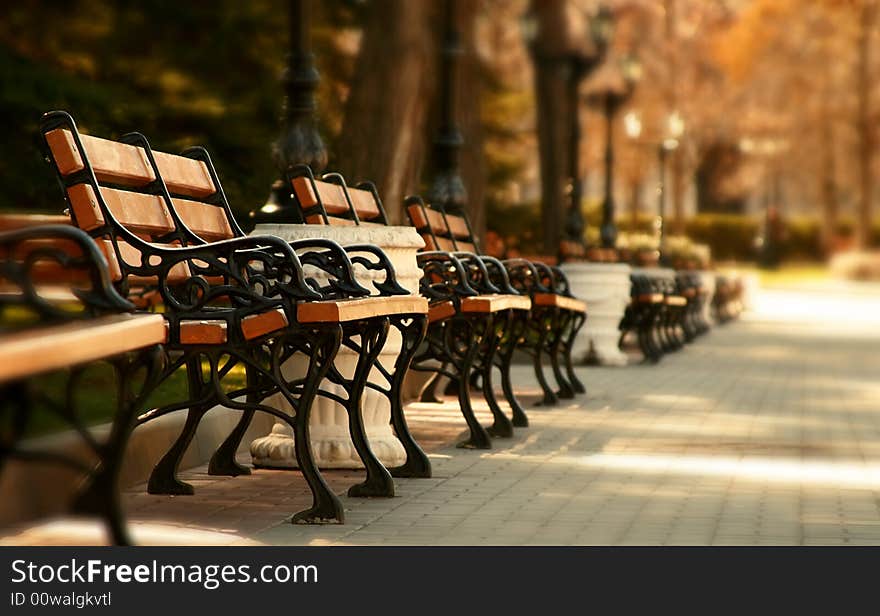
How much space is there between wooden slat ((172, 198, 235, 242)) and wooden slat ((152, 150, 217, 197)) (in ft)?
0.18

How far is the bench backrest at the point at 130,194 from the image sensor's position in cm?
631

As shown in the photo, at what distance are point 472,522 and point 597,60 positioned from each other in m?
19.4

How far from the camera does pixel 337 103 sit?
25625mm

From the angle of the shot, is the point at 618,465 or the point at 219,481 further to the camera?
the point at 618,465

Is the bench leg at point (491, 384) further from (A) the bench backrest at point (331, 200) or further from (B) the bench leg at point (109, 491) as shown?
(B) the bench leg at point (109, 491)

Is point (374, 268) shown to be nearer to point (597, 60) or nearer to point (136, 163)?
point (136, 163)

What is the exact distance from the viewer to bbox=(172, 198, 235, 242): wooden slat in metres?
7.67

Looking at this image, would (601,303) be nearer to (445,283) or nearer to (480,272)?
(480,272)

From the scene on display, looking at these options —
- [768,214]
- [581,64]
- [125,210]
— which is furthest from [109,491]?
[768,214]

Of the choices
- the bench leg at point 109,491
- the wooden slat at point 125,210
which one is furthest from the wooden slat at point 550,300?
the bench leg at point 109,491

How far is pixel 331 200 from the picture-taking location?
355 inches

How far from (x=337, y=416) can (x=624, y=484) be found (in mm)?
1262

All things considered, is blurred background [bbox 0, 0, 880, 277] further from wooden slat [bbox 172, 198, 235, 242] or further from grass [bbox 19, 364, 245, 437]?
wooden slat [bbox 172, 198, 235, 242]
